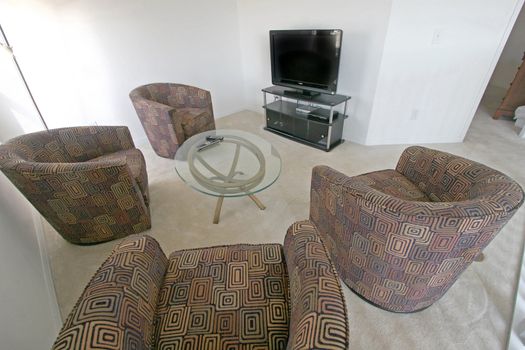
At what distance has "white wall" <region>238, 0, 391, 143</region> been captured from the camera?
242 cm

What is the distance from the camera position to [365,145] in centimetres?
299

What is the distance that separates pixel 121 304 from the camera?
0.77 meters

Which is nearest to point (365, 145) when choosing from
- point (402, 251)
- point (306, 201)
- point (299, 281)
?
point (306, 201)

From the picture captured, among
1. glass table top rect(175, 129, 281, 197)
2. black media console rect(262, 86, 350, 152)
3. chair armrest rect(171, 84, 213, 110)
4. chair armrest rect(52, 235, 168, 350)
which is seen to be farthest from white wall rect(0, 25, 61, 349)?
black media console rect(262, 86, 350, 152)

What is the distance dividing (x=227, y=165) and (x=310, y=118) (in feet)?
4.32

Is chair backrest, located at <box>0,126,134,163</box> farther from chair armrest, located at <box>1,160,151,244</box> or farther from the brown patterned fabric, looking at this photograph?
the brown patterned fabric

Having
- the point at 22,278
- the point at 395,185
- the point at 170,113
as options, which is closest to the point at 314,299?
the point at 395,185

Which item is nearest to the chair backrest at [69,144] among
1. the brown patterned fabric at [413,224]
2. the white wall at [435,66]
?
the brown patterned fabric at [413,224]

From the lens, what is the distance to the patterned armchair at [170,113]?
2525 millimetres

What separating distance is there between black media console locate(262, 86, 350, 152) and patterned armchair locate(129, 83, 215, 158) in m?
0.90

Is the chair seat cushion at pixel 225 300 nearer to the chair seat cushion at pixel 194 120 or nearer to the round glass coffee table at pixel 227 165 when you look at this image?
the round glass coffee table at pixel 227 165

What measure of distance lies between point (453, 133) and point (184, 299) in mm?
3320

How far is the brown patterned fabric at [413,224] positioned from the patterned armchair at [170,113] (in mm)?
1808

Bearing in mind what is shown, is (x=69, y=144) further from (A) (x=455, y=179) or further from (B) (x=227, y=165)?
(A) (x=455, y=179)
